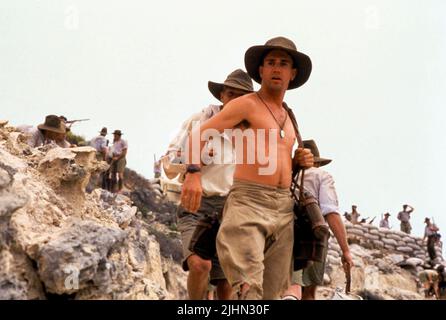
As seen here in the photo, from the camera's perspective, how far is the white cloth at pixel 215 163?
182 inches

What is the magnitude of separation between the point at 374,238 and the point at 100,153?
1491cm

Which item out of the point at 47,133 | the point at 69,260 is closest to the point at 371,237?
the point at 47,133

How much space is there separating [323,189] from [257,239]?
1.81 metres

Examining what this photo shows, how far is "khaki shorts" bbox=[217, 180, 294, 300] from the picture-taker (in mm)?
3131

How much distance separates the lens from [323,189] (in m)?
4.89

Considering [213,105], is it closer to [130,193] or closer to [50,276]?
[50,276]

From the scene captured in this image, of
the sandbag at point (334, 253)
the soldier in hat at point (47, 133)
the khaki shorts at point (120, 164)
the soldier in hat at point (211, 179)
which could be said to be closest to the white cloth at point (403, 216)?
the sandbag at point (334, 253)

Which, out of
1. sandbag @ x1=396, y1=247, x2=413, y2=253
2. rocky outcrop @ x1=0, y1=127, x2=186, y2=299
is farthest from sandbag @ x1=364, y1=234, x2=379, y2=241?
rocky outcrop @ x1=0, y1=127, x2=186, y2=299

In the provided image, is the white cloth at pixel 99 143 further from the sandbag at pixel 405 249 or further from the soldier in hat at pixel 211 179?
the sandbag at pixel 405 249

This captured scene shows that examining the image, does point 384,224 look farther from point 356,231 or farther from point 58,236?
point 58,236

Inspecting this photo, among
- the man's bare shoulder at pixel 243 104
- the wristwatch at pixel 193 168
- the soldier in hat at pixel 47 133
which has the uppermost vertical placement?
the man's bare shoulder at pixel 243 104

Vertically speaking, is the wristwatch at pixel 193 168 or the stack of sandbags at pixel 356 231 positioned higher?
the wristwatch at pixel 193 168

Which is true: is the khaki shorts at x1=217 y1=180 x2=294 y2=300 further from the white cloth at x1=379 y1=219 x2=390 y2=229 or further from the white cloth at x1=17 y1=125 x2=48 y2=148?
the white cloth at x1=379 y1=219 x2=390 y2=229
